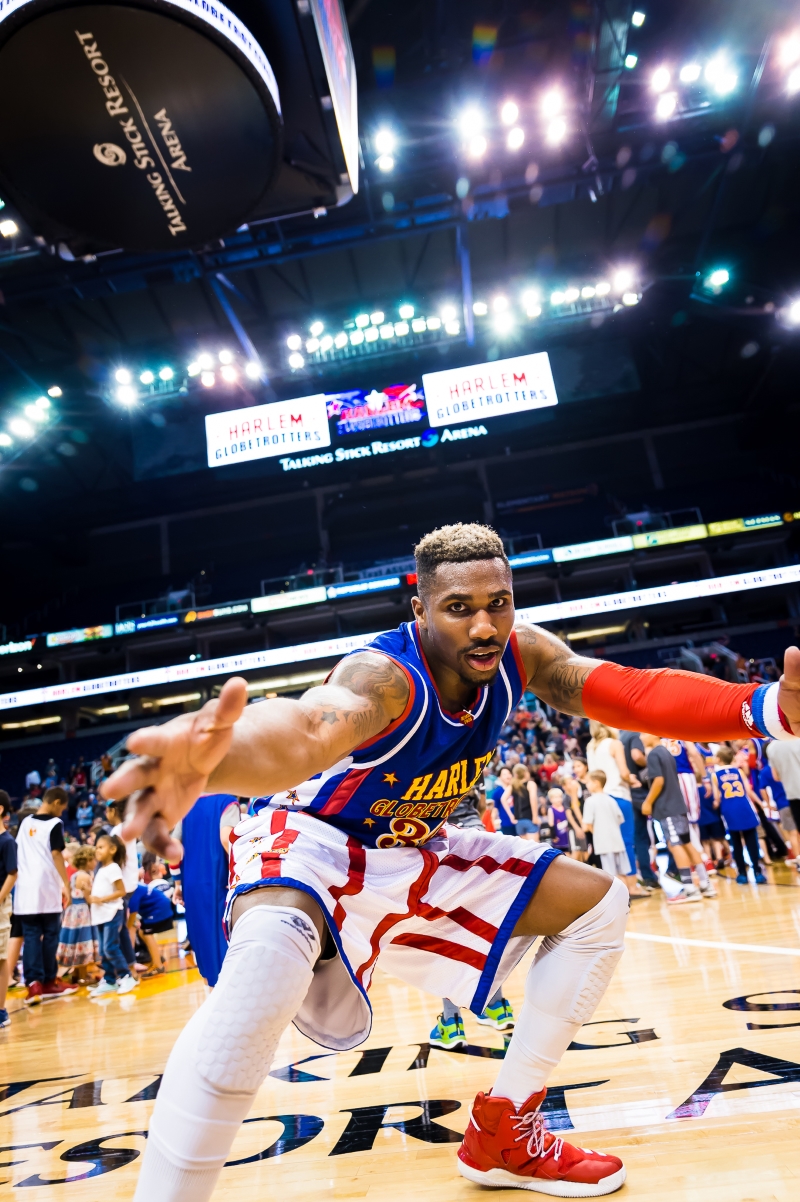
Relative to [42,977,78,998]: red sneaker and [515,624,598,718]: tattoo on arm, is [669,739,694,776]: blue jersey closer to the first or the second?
[515,624,598,718]: tattoo on arm

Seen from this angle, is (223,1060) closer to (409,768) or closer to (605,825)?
(409,768)

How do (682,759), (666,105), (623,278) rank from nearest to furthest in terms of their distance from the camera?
(682,759) < (666,105) < (623,278)

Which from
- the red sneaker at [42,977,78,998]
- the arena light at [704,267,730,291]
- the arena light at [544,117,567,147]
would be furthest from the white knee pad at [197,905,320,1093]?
the arena light at [704,267,730,291]

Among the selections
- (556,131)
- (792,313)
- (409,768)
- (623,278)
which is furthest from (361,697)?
(623,278)

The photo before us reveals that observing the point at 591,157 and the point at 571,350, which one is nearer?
the point at 591,157

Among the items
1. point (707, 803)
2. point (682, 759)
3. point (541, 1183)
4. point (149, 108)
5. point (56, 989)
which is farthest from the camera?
point (707, 803)

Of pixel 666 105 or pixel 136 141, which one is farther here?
pixel 666 105

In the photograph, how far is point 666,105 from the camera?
47.2 feet

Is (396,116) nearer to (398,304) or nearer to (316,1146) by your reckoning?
(398,304)

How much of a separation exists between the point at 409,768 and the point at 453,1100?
1495mm

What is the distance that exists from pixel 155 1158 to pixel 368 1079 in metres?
1.94

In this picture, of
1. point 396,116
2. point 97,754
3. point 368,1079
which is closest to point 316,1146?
point 368,1079

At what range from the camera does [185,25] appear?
3750 mm

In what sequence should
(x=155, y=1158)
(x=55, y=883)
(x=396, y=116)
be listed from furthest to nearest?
(x=396, y=116) → (x=55, y=883) → (x=155, y=1158)
